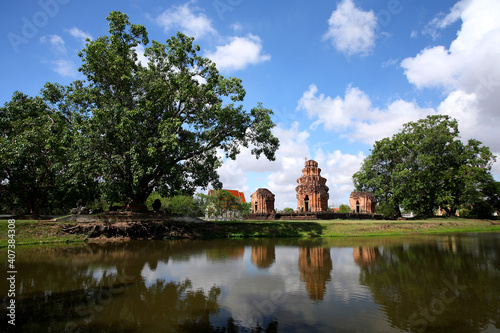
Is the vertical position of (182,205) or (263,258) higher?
(182,205)

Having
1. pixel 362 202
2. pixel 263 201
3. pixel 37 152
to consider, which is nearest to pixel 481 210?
pixel 362 202

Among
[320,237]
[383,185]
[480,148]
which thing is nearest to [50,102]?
[320,237]

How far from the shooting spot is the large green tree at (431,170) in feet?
127

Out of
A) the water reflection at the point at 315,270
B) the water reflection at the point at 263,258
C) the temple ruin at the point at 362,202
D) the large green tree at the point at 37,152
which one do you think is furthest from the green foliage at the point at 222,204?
the water reflection at the point at 315,270

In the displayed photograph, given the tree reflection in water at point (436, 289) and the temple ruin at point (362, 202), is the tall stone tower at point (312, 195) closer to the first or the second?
the temple ruin at point (362, 202)

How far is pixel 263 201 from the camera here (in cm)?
3716

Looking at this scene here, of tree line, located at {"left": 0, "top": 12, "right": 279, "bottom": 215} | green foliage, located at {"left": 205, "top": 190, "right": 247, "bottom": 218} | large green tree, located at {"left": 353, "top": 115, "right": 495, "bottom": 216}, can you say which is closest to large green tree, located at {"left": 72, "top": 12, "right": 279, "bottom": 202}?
tree line, located at {"left": 0, "top": 12, "right": 279, "bottom": 215}

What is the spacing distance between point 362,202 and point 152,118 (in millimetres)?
32713

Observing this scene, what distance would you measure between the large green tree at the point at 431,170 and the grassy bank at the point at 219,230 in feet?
33.2

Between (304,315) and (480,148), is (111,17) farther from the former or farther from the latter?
(480,148)

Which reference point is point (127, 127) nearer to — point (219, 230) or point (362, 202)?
point (219, 230)

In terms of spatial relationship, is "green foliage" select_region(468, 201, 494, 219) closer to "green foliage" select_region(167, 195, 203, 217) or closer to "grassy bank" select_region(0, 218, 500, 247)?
"grassy bank" select_region(0, 218, 500, 247)

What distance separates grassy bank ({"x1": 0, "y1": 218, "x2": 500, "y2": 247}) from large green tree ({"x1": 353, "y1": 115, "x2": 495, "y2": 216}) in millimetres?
10107

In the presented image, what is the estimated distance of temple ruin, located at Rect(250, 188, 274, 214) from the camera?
36875 millimetres
